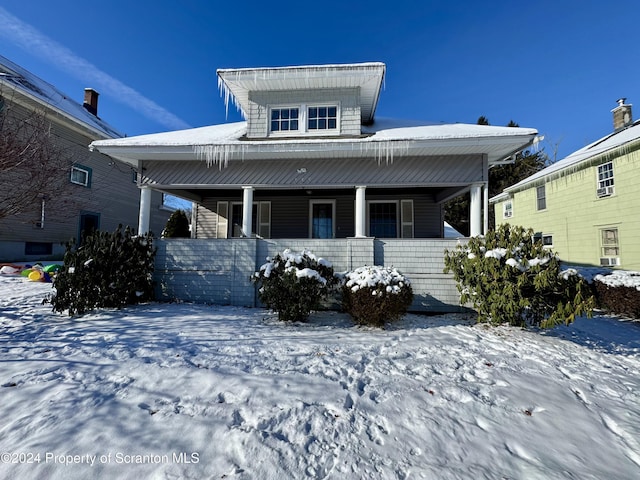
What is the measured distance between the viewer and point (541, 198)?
544 inches

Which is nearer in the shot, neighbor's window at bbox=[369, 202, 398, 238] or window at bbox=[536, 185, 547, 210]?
neighbor's window at bbox=[369, 202, 398, 238]

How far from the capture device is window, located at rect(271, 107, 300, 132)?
841cm

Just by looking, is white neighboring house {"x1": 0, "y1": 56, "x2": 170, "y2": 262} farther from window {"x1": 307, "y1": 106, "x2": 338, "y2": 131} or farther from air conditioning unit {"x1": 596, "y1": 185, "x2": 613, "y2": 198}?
air conditioning unit {"x1": 596, "y1": 185, "x2": 613, "y2": 198}

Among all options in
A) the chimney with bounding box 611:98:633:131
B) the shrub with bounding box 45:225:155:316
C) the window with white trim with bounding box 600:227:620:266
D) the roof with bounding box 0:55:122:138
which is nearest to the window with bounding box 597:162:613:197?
the window with white trim with bounding box 600:227:620:266

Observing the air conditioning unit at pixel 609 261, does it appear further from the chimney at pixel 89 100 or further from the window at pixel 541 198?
the chimney at pixel 89 100

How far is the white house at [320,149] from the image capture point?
700 centimetres

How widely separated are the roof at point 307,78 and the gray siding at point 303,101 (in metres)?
0.15

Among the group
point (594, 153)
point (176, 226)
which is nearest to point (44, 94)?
point (176, 226)

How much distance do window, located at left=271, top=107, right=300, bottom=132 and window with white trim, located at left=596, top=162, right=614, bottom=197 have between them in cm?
1122

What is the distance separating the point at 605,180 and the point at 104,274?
15.6m

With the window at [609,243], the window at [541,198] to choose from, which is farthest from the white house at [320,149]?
the window at [541,198]

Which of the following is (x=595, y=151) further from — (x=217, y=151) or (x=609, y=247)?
(x=217, y=151)

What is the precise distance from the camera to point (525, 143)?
6.75 metres

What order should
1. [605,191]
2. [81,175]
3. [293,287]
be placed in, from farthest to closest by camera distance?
[81,175] → [605,191] → [293,287]
